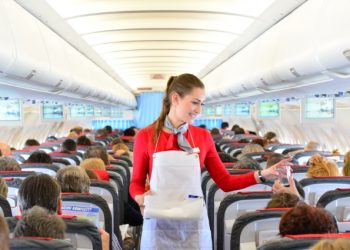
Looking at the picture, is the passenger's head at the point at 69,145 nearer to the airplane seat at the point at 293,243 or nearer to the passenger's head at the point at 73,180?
the passenger's head at the point at 73,180

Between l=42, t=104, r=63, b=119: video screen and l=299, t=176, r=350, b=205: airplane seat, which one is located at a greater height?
l=42, t=104, r=63, b=119: video screen

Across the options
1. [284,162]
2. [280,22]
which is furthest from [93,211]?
[280,22]

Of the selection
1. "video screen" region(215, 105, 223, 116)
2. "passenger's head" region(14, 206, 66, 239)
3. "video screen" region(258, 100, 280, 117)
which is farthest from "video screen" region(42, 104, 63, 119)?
"passenger's head" region(14, 206, 66, 239)

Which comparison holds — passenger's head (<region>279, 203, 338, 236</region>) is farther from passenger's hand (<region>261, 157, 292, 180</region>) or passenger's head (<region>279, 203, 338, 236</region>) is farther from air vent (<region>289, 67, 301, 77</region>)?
air vent (<region>289, 67, 301, 77</region>)

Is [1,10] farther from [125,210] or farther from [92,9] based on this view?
[125,210]

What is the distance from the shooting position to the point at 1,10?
5.12 m

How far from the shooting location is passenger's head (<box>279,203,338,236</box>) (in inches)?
97.3

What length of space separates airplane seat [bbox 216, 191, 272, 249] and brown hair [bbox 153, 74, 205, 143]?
3.06 ft

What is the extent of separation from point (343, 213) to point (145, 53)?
8859 millimetres

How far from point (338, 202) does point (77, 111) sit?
59.9ft

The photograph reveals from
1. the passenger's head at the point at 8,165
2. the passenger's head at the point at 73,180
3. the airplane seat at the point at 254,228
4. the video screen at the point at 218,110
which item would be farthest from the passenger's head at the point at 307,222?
the video screen at the point at 218,110

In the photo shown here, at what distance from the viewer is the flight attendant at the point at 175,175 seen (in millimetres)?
2988

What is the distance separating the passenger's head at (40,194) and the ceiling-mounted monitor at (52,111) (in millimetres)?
13050

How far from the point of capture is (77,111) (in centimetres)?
2100
